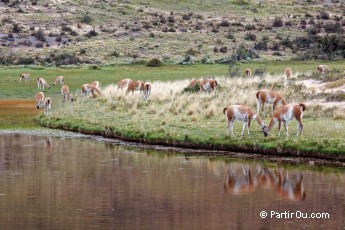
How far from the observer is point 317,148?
67.7ft

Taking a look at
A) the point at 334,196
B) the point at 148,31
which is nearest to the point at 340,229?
the point at 334,196

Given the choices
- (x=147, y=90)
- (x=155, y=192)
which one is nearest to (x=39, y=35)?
(x=147, y=90)

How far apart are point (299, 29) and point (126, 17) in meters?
17.1

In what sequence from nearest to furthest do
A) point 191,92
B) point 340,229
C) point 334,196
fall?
1. point 340,229
2. point 334,196
3. point 191,92

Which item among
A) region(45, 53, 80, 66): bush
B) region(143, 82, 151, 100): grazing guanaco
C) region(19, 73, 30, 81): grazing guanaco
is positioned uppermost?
region(143, 82, 151, 100): grazing guanaco

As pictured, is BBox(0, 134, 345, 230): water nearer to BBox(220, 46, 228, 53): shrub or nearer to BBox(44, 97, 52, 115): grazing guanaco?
BBox(44, 97, 52, 115): grazing guanaco

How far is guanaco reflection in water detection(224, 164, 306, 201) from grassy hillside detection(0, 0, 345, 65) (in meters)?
38.7

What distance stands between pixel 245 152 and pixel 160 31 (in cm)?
4946

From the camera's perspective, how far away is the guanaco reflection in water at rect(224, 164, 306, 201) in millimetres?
16750

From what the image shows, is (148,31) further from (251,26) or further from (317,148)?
(317,148)

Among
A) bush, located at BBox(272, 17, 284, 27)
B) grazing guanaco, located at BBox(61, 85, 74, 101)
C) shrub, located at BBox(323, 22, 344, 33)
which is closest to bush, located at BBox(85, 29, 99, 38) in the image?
bush, located at BBox(272, 17, 284, 27)

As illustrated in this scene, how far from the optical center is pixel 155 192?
16750 mm

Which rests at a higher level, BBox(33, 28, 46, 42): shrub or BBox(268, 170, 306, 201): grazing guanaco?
BBox(268, 170, 306, 201): grazing guanaco

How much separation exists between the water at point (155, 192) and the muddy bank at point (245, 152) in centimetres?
85
